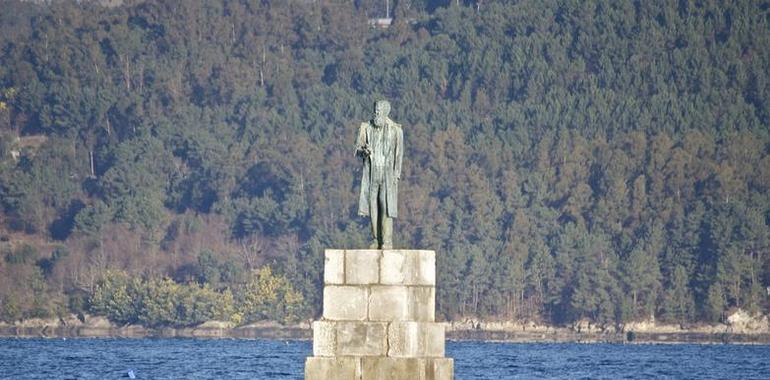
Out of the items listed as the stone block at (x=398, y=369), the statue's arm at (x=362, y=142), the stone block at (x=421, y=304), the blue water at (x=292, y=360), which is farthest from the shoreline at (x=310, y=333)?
the stone block at (x=398, y=369)

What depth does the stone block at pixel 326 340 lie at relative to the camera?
34.2 m

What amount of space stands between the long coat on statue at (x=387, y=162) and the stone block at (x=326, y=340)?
6.77 ft

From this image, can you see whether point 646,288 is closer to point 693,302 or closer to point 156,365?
point 693,302

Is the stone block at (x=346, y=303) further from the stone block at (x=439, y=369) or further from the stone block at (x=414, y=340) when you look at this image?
the stone block at (x=439, y=369)

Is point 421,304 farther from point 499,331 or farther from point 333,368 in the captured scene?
point 499,331

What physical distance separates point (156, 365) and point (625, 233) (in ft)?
278

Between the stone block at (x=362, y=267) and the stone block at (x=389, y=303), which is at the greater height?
the stone block at (x=362, y=267)

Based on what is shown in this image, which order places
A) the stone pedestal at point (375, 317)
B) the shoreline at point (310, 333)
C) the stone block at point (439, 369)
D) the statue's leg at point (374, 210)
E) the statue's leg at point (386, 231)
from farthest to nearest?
the shoreline at point (310, 333) → the statue's leg at point (374, 210) → the statue's leg at point (386, 231) → the stone pedestal at point (375, 317) → the stone block at point (439, 369)

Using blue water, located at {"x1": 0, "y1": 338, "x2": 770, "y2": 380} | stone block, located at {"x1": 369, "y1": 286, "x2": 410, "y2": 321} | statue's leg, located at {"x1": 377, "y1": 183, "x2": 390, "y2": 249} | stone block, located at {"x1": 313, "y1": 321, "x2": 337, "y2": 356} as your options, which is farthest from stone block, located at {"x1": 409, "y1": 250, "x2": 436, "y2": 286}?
blue water, located at {"x1": 0, "y1": 338, "x2": 770, "y2": 380}

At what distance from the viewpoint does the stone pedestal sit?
34.1 m

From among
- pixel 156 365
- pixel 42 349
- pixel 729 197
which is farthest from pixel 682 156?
pixel 156 365

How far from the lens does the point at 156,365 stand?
4614 inches

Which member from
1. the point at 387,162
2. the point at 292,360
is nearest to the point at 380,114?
the point at 387,162

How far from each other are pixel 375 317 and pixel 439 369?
1.32 m
